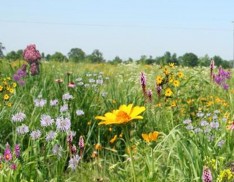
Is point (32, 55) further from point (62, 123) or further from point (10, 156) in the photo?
point (10, 156)

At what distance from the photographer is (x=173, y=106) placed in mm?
5051

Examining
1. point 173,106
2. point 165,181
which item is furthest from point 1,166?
point 173,106

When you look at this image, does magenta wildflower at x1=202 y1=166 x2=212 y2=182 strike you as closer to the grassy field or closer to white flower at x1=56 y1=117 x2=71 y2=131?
the grassy field

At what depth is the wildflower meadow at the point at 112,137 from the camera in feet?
9.22

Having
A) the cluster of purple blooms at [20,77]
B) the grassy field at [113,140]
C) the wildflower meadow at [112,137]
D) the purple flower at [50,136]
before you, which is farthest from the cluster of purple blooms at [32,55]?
the purple flower at [50,136]

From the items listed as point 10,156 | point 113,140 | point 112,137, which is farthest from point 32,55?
point 10,156

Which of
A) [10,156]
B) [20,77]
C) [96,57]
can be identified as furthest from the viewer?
[96,57]

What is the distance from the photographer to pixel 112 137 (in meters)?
4.51

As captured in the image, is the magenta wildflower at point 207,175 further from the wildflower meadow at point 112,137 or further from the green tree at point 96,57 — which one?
the green tree at point 96,57

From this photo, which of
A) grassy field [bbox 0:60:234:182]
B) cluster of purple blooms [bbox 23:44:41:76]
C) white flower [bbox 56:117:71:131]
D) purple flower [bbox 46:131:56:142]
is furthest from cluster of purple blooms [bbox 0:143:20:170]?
cluster of purple blooms [bbox 23:44:41:76]

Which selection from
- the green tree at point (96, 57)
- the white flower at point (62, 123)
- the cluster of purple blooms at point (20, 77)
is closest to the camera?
the white flower at point (62, 123)

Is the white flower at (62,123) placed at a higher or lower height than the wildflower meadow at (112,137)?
higher

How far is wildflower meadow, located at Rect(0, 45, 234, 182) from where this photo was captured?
111 inches

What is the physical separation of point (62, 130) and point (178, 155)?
0.83m
